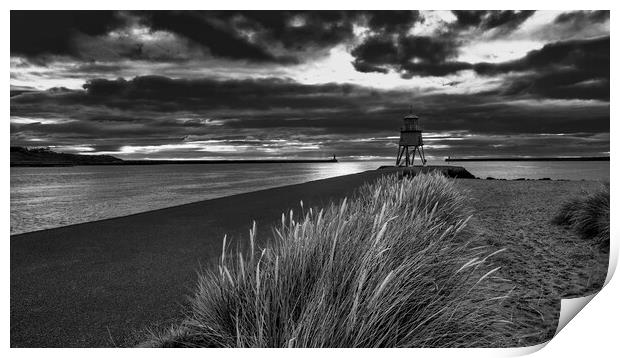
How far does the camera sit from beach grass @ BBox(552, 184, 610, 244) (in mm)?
4816

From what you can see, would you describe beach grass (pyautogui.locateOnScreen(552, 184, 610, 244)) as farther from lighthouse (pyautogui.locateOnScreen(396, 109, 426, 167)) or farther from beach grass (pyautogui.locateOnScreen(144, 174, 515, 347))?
beach grass (pyautogui.locateOnScreen(144, 174, 515, 347))

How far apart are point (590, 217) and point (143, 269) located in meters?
4.72

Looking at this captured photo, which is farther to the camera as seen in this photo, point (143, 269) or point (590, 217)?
point (590, 217)

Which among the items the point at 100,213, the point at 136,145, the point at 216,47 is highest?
the point at 216,47

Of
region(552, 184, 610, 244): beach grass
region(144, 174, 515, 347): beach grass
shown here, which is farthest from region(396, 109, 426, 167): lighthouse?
region(144, 174, 515, 347): beach grass

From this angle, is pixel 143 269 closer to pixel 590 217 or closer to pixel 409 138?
pixel 590 217

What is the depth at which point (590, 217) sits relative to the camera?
16.6 ft

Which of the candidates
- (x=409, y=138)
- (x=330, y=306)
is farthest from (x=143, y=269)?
(x=409, y=138)

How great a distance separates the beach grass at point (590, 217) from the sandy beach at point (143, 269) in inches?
7.3

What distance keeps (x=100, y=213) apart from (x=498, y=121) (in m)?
7.90

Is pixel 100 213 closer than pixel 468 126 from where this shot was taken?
No
